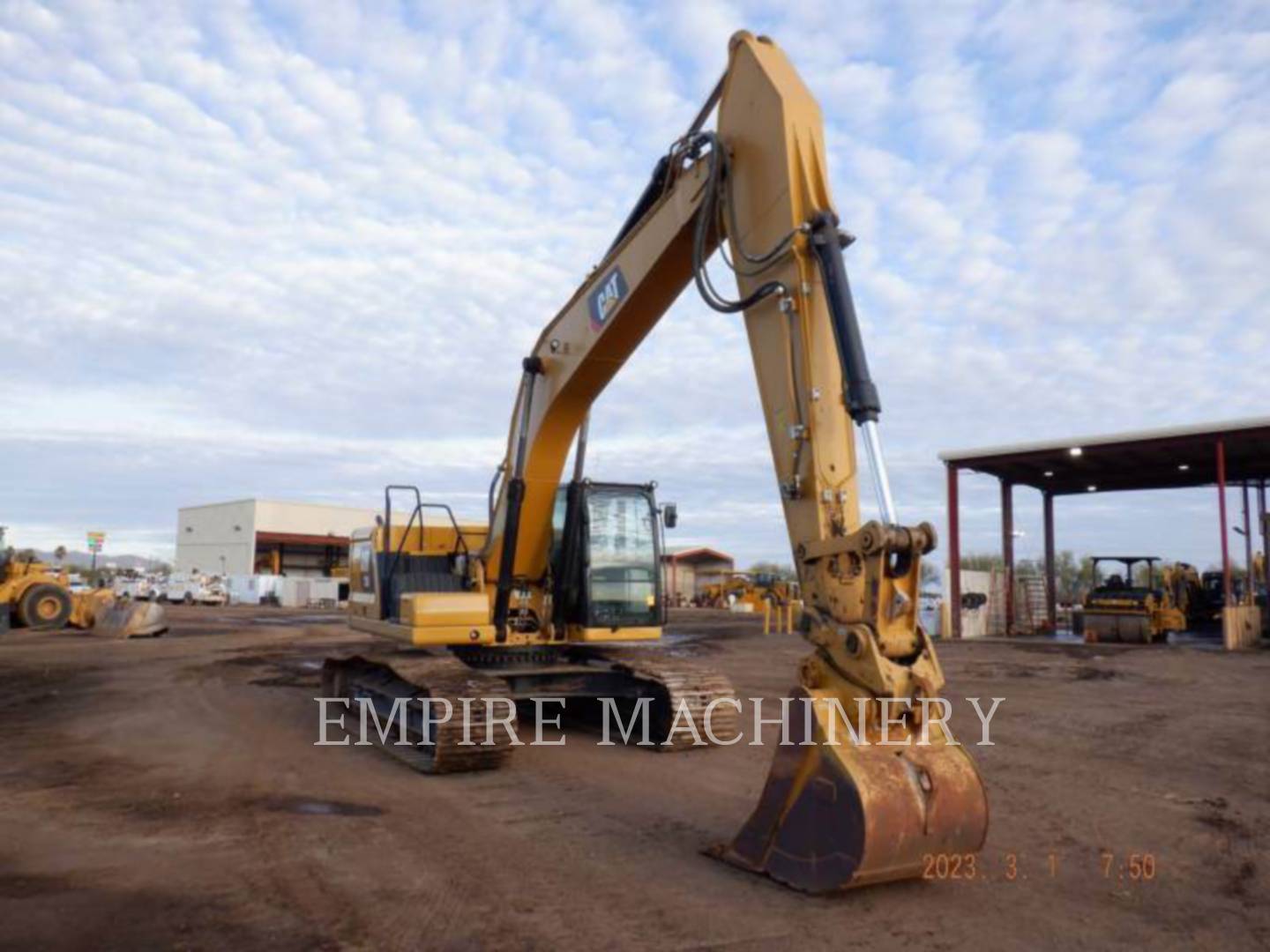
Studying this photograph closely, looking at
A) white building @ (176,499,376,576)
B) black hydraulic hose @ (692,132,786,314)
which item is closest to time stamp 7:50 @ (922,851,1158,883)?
black hydraulic hose @ (692,132,786,314)

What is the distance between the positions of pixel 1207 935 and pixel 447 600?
6291 mm

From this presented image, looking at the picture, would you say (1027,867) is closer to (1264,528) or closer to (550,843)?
(550,843)

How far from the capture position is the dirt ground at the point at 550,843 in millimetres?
4793

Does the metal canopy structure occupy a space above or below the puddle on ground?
above

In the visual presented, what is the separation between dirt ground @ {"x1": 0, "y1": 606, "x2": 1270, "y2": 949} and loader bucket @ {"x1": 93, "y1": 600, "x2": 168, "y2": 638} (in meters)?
13.5

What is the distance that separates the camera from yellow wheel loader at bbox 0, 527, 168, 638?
25.7 m

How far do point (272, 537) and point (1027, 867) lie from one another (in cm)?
6390

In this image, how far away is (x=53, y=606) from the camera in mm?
26969

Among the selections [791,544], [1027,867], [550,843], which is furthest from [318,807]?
[1027,867]

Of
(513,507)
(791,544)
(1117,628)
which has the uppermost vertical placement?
(513,507)

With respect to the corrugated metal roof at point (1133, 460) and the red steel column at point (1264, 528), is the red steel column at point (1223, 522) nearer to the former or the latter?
the corrugated metal roof at point (1133, 460)

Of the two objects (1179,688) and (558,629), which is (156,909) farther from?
(1179,688)

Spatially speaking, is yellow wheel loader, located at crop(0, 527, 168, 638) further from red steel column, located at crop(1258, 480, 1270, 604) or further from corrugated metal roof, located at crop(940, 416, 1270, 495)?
red steel column, located at crop(1258, 480, 1270, 604)

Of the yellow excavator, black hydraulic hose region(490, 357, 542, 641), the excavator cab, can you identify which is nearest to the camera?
the yellow excavator
